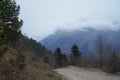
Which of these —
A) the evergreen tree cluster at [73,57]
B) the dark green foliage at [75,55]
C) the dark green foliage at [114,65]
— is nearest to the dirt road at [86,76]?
the dark green foliage at [114,65]

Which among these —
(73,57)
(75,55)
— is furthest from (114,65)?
(73,57)

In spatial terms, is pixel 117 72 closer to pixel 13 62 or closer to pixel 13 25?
pixel 13 25

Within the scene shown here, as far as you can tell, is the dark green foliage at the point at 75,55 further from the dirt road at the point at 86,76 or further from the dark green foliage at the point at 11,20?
the dark green foliage at the point at 11,20

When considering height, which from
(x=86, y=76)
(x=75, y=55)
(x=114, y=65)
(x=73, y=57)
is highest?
(x=75, y=55)

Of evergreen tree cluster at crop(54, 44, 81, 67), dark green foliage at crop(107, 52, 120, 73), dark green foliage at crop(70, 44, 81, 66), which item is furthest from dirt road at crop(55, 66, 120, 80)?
evergreen tree cluster at crop(54, 44, 81, 67)

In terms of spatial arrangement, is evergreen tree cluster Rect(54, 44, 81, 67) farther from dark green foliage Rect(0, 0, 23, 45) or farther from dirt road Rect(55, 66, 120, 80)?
dark green foliage Rect(0, 0, 23, 45)

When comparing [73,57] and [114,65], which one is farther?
[73,57]

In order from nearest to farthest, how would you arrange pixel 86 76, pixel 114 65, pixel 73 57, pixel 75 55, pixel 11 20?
1. pixel 11 20
2. pixel 86 76
3. pixel 114 65
4. pixel 75 55
5. pixel 73 57

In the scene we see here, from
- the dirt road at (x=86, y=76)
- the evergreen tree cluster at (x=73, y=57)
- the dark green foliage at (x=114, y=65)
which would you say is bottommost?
the dirt road at (x=86, y=76)

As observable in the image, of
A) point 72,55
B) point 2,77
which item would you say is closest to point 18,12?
point 2,77

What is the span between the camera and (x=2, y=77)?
14.1 meters

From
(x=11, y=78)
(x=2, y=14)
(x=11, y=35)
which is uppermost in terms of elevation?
(x=2, y=14)

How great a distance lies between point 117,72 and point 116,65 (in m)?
2.16

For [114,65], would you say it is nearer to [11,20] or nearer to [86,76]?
[86,76]
